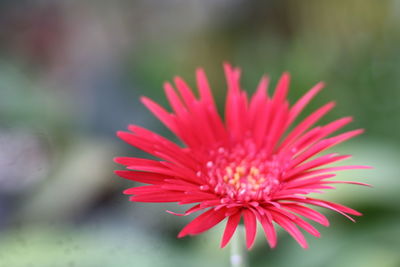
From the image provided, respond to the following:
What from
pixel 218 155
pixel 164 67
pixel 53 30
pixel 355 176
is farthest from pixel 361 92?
pixel 53 30

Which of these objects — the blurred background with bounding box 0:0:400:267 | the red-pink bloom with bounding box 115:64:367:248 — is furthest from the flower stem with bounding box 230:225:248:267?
the blurred background with bounding box 0:0:400:267

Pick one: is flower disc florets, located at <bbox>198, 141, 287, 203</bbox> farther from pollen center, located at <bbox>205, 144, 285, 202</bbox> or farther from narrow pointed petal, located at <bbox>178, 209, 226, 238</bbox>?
narrow pointed petal, located at <bbox>178, 209, 226, 238</bbox>

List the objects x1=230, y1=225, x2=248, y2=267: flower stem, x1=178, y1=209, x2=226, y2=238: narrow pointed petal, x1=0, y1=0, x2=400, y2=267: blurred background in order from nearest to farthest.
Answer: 1. x1=178, y1=209, x2=226, y2=238: narrow pointed petal
2. x1=230, y1=225, x2=248, y2=267: flower stem
3. x1=0, y1=0, x2=400, y2=267: blurred background

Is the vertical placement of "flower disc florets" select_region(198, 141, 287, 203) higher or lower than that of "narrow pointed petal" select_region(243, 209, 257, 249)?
higher

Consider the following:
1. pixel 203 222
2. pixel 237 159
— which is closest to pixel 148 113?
pixel 237 159

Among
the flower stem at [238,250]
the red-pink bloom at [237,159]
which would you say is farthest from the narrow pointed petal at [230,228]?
the flower stem at [238,250]

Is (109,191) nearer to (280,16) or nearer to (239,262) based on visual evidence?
(239,262)
